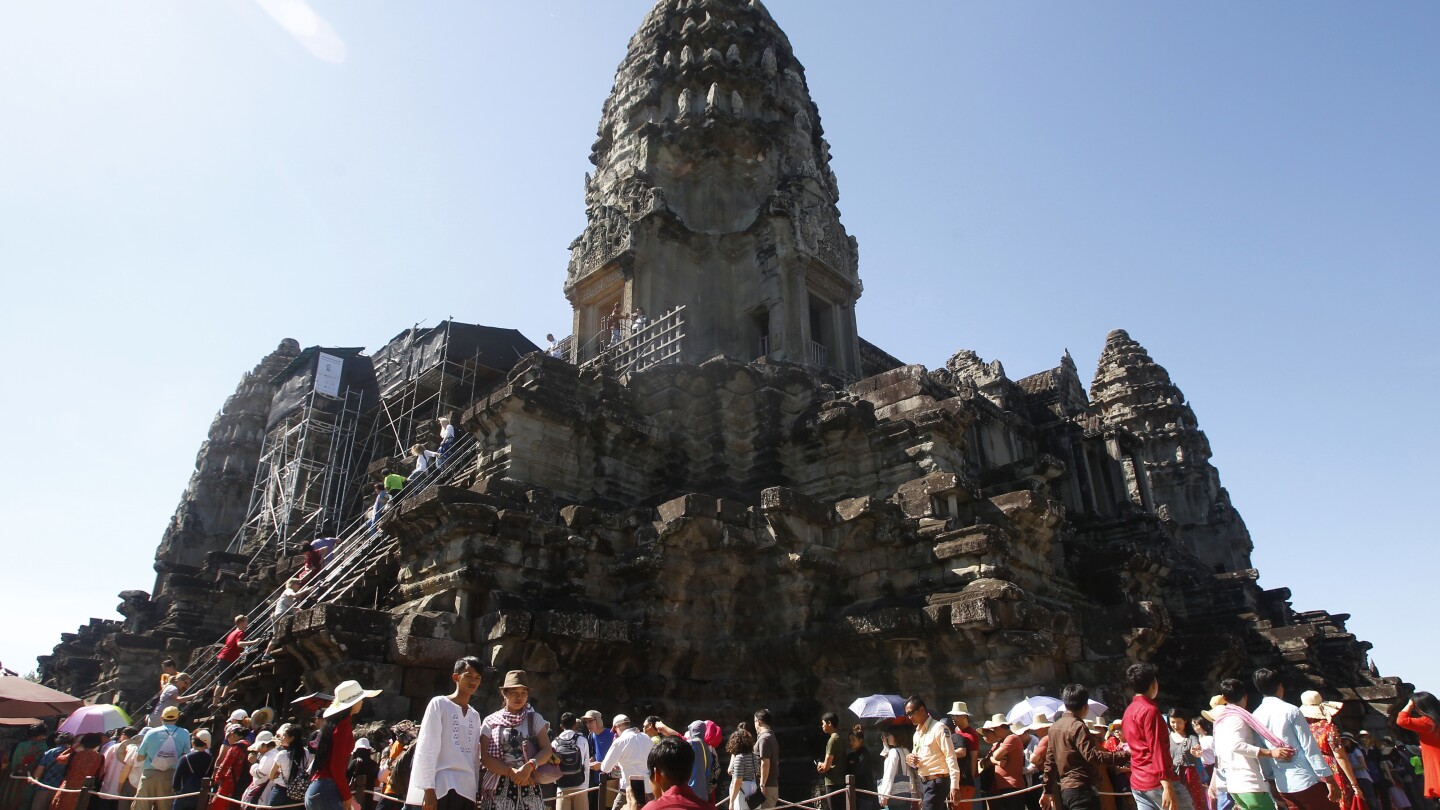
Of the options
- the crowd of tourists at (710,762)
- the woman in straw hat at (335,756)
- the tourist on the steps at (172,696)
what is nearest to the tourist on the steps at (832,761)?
the crowd of tourists at (710,762)

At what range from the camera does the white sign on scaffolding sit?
26.7 meters

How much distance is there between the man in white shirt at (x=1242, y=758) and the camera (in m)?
5.30

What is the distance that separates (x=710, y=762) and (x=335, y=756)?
12.1ft

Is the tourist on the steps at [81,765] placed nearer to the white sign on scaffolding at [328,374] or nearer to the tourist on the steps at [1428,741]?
the tourist on the steps at [1428,741]

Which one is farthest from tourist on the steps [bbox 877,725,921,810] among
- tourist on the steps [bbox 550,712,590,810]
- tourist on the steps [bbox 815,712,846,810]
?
tourist on the steps [bbox 550,712,590,810]

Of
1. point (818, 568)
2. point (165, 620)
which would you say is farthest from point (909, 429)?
point (165, 620)

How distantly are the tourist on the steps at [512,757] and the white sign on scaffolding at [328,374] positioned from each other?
946 inches

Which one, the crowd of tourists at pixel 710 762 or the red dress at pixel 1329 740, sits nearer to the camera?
the crowd of tourists at pixel 710 762

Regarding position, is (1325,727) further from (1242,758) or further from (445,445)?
(445,445)

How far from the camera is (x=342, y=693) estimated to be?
541 cm

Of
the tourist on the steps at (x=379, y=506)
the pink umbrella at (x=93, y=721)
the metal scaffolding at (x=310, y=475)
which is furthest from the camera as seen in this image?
the metal scaffolding at (x=310, y=475)

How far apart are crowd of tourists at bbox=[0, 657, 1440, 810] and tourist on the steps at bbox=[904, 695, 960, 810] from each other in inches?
0.5

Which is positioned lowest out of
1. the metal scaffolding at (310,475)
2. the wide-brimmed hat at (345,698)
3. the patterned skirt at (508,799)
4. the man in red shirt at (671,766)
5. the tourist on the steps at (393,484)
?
the patterned skirt at (508,799)

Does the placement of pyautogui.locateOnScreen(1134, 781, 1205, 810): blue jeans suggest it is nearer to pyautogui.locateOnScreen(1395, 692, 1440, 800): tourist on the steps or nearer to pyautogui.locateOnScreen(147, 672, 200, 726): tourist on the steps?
pyautogui.locateOnScreen(1395, 692, 1440, 800): tourist on the steps
